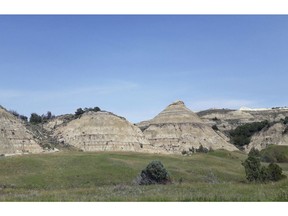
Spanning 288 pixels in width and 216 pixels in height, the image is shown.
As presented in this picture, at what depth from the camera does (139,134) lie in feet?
404

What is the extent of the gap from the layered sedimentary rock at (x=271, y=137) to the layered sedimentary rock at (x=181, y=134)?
12.3m

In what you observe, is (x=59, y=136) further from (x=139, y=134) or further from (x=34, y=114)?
(x=34, y=114)

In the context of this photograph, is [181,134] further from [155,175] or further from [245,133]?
[155,175]

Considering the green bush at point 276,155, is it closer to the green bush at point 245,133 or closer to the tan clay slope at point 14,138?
the tan clay slope at point 14,138

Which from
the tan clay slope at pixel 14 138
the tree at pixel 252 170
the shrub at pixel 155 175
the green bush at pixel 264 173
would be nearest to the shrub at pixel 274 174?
the green bush at pixel 264 173

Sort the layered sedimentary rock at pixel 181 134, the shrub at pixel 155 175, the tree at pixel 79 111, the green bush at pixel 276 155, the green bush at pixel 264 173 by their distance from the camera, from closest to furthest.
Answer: the shrub at pixel 155 175 → the green bush at pixel 264 173 → the green bush at pixel 276 155 → the tree at pixel 79 111 → the layered sedimentary rock at pixel 181 134

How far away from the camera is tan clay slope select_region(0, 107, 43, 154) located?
313 ft

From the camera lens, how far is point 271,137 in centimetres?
14488

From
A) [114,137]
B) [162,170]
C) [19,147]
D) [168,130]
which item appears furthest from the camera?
[168,130]

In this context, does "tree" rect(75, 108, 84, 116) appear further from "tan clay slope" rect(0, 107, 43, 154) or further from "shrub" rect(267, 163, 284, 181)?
"shrub" rect(267, 163, 284, 181)

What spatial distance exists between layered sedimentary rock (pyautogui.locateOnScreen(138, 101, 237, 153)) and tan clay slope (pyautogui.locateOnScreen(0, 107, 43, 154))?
4439cm

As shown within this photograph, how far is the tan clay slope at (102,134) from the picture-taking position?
116 metres

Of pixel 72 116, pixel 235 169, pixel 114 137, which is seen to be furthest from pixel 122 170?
pixel 72 116

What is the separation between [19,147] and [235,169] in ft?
175
